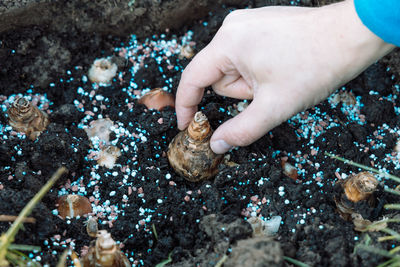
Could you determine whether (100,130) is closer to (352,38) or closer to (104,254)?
(104,254)

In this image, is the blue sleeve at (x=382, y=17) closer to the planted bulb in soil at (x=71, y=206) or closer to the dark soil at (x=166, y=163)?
the dark soil at (x=166, y=163)

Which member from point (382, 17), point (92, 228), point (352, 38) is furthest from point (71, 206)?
point (382, 17)

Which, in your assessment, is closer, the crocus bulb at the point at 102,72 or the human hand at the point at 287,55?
the human hand at the point at 287,55

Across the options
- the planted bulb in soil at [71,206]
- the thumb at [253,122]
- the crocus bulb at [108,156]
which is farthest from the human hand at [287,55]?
the planted bulb in soil at [71,206]

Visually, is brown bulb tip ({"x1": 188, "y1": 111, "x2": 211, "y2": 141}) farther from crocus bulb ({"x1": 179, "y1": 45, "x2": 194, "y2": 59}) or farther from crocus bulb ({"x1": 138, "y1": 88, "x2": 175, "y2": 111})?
crocus bulb ({"x1": 179, "y1": 45, "x2": 194, "y2": 59})

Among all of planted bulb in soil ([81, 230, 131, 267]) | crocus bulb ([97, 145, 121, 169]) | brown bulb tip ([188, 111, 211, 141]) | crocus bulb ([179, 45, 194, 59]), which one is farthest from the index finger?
planted bulb in soil ([81, 230, 131, 267])

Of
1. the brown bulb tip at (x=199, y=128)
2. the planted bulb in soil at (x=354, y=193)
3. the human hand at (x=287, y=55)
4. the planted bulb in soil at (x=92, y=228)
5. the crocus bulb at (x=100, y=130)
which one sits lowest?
the planted bulb in soil at (x=354, y=193)
